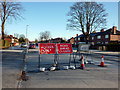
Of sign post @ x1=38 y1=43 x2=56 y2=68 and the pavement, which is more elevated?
sign post @ x1=38 y1=43 x2=56 y2=68

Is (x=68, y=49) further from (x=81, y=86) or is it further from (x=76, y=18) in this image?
(x=76, y=18)

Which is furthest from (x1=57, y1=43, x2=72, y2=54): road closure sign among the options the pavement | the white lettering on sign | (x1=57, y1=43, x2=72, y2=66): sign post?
the white lettering on sign

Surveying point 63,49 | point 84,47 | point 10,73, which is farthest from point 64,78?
point 84,47

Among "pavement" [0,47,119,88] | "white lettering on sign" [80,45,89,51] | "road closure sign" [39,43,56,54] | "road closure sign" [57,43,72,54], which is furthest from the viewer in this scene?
"white lettering on sign" [80,45,89,51]

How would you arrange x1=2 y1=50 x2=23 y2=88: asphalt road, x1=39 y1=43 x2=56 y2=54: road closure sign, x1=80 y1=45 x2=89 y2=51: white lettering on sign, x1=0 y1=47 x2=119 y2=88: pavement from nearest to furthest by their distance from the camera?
x1=0 y1=47 x2=119 y2=88: pavement
x1=2 y1=50 x2=23 y2=88: asphalt road
x1=39 y1=43 x2=56 y2=54: road closure sign
x1=80 y1=45 x2=89 y2=51: white lettering on sign

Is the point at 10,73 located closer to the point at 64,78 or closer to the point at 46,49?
the point at 46,49

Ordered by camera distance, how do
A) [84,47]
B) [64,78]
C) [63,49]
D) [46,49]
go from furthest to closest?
[84,47] → [63,49] → [46,49] → [64,78]

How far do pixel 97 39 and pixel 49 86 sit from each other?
167 ft

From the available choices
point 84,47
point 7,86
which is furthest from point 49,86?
point 84,47

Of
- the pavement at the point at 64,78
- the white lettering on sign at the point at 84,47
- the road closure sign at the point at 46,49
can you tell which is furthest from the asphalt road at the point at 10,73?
the white lettering on sign at the point at 84,47

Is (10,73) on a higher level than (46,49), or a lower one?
lower

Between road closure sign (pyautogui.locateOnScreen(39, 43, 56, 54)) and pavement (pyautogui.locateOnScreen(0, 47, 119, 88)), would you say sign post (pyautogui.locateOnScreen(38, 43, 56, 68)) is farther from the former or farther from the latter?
pavement (pyautogui.locateOnScreen(0, 47, 119, 88))

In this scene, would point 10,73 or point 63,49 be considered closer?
point 10,73

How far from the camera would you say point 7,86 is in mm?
4953
